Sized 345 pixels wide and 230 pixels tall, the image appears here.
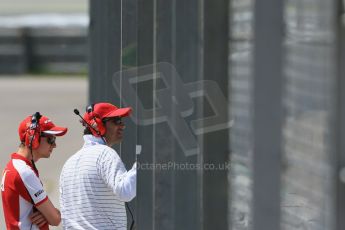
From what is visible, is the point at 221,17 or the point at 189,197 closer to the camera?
the point at 221,17

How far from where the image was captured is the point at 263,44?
8.79ft

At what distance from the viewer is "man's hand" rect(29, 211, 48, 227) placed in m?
5.52

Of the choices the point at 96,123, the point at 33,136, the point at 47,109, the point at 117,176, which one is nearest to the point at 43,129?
the point at 33,136

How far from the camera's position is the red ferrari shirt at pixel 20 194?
5.48 meters

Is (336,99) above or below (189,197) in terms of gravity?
above

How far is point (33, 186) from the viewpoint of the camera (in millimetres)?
5488

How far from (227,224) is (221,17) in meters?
0.76

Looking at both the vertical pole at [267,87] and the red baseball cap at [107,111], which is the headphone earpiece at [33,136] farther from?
the vertical pole at [267,87]

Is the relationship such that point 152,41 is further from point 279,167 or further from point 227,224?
A: point 279,167

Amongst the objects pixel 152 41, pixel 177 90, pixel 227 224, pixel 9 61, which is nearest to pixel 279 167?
pixel 227 224

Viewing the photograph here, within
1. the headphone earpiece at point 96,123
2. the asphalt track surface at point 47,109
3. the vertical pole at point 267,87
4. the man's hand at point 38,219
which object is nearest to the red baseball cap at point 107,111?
the headphone earpiece at point 96,123

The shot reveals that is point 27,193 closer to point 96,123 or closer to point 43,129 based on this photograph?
point 43,129

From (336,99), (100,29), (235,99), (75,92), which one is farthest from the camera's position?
(75,92)

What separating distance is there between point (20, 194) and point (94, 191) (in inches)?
21.1
